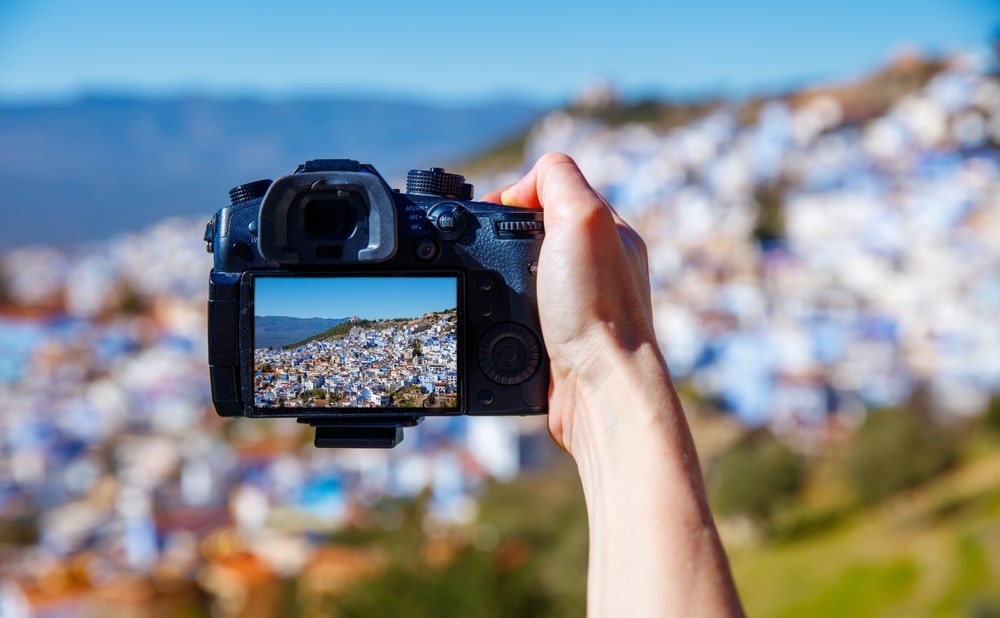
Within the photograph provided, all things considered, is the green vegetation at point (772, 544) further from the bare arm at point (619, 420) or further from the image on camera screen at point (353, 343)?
the bare arm at point (619, 420)

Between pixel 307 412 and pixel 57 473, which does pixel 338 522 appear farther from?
pixel 307 412

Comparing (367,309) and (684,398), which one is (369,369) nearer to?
(367,309)

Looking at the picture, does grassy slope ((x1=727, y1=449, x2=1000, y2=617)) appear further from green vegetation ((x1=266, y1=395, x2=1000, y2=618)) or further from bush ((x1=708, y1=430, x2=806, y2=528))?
bush ((x1=708, y1=430, x2=806, y2=528))

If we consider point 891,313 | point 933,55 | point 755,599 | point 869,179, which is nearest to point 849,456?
point 755,599

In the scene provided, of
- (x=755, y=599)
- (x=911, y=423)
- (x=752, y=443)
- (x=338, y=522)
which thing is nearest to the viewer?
(x=755, y=599)

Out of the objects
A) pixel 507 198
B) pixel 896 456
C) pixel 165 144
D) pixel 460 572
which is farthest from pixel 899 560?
pixel 165 144

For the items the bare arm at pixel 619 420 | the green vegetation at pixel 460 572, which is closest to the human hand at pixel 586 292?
the bare arm at pixel 619 420

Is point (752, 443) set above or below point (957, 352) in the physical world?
below
